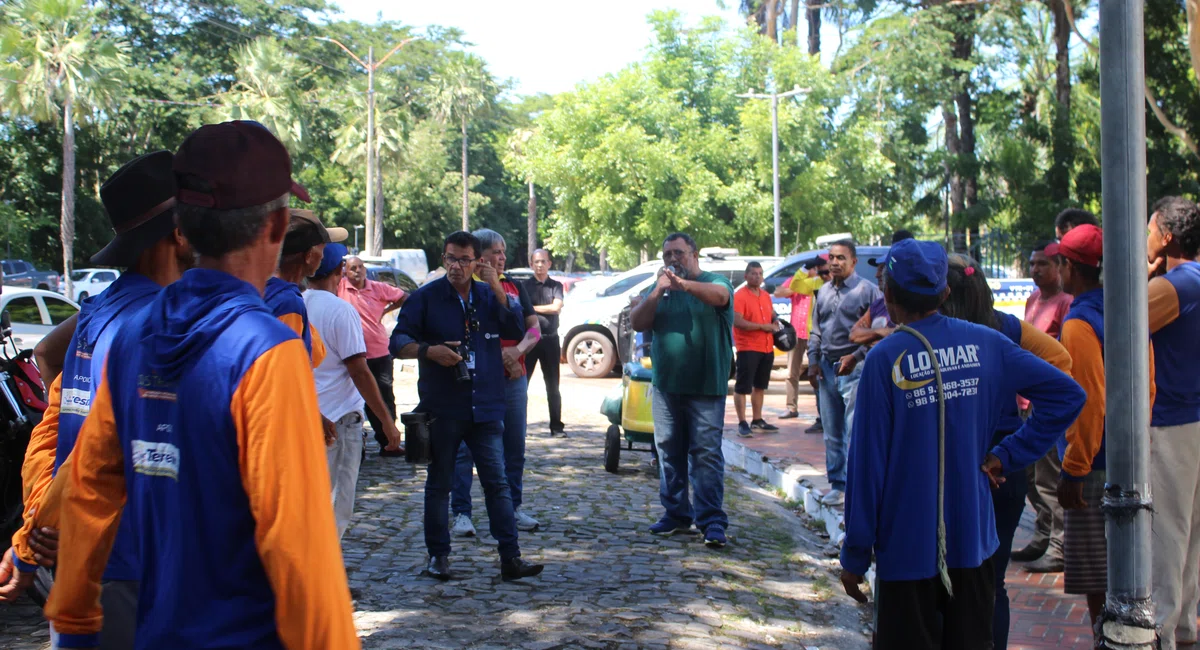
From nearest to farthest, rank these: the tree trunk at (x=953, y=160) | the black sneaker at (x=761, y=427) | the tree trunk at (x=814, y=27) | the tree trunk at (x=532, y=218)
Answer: the black sneaker at (x=761, y=427), the tree trunk at (x=953, y=160), the tree trunk at (x=814, y=27), the tree trunk at (x=532, y=218)

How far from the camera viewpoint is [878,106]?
33312mm

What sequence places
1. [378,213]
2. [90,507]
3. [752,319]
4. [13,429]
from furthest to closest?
[378,213], [752,319], [13,429], [90,507]

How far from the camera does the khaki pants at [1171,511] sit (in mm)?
4633

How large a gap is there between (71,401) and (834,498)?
20.2 feet

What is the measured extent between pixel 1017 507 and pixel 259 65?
45851 millimetres

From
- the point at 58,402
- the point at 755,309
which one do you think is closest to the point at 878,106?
the point at 755,309

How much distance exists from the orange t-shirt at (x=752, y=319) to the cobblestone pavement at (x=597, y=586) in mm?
3081

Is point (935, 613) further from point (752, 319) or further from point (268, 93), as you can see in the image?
point (268, 93)

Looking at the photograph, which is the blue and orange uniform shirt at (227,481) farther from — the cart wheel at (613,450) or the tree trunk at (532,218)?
the tree trunk at (532,218)

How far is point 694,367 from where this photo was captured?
7.13 meters

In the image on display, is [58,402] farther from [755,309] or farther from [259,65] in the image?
[259,65]

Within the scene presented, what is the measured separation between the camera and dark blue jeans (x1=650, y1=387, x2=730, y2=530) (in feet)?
23.4

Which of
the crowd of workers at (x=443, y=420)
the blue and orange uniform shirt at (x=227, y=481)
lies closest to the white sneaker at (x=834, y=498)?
the crowd of workers at (x=443, y=420)

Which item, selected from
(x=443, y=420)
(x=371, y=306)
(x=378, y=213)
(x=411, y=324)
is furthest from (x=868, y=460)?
(x=378, y=213)
